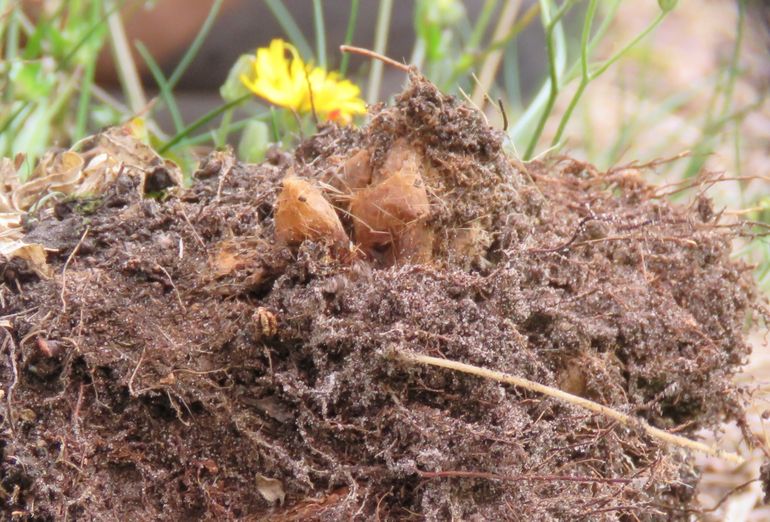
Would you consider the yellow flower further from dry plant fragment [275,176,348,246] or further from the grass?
dry plant fragment [275,176,348,246]

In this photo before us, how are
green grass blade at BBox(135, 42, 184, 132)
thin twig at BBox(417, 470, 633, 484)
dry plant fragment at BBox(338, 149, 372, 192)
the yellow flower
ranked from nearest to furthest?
thin twig at BBox(417, 470, 633, 484) → dry plant fragment at BBox(338, 149, 372, 192) → the yellow flower → green grass blade at BBox(135, 42, 184, 132)

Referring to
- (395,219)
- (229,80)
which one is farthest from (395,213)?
(229,80)

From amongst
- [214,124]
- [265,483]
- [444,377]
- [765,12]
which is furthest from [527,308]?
[214,124]

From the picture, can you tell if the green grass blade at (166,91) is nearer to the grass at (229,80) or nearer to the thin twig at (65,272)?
the grass at (229,80)

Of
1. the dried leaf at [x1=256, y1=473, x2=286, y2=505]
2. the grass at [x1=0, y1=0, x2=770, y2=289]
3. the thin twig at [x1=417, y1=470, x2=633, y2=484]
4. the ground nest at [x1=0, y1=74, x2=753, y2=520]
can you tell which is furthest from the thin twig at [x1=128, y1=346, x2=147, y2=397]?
the grass at [x1=0, y1=0, x2=770, y2=289]

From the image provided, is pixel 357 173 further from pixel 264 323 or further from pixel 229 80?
pixel 229 80

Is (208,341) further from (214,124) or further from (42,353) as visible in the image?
(214,124)

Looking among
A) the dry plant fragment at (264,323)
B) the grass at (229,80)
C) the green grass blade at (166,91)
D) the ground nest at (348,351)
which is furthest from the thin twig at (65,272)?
the green grass blade at (166,91)
